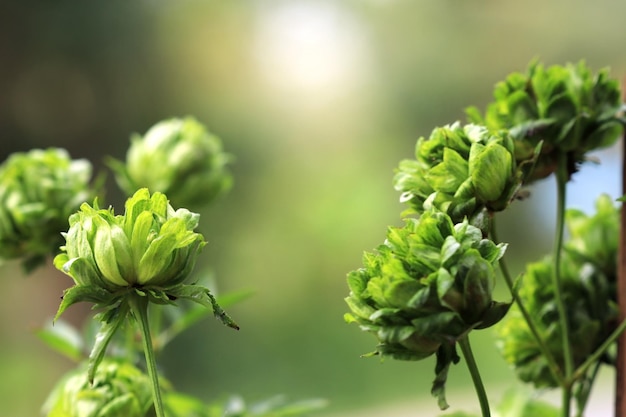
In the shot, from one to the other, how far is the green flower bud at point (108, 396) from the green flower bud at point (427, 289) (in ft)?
0.43

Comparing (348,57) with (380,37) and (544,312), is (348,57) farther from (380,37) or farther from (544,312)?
(544,312)

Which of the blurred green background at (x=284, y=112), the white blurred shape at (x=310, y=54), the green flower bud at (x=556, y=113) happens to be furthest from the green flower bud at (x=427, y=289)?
the white blurred shape at (x=310, y=54)

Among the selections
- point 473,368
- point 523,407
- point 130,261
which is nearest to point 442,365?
point 473,368

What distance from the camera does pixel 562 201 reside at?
37cm

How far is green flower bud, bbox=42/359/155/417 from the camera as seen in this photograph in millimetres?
340

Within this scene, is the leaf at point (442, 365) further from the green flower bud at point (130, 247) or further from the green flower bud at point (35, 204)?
the green flower bud at point (35, 204)

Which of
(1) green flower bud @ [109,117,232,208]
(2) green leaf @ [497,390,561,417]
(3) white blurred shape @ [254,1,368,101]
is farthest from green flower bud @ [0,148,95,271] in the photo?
(3) white blurred shape @ [254,1,368,101]

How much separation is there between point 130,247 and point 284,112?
6.64 ft

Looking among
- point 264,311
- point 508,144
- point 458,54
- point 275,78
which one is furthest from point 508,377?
point 508,144

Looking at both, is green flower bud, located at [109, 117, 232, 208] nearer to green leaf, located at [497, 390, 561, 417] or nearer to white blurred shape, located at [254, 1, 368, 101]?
green leaf, located at [497, 390, 561, 417]

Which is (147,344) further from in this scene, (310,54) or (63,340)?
(310,54)

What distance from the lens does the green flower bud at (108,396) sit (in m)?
0.34

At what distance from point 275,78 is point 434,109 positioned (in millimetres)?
489

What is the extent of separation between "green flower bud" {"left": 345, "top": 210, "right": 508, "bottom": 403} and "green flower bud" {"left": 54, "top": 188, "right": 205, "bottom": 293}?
7 centimetres
